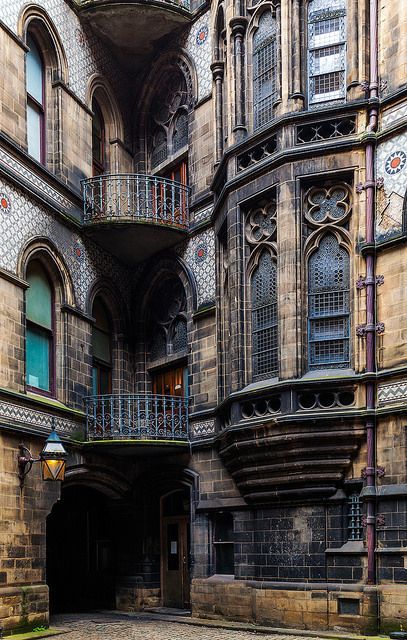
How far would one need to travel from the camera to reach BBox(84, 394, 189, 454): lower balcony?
18.4 meters

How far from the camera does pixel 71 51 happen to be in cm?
1947

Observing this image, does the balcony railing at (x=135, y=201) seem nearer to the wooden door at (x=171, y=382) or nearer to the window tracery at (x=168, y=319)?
the window tracery at (x=168, y=319)

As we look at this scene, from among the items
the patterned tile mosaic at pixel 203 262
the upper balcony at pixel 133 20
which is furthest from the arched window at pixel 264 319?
the upper balcony at pixel 133 20

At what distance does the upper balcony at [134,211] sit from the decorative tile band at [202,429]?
4032mm

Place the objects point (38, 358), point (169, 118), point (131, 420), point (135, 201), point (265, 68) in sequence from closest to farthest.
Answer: point (265, 68)
point (38, 358)
point (131, 420)
point (135, 201)
point (169, 118)

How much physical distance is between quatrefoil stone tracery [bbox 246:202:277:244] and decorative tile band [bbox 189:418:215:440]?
395 cm

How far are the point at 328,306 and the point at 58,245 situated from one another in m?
5.83

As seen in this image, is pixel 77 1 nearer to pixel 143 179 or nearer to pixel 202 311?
pixel 143 179

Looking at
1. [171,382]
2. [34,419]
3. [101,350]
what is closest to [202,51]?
[101,350]

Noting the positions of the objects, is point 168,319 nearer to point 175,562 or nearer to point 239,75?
point 175,562

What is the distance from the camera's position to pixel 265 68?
1717 cm

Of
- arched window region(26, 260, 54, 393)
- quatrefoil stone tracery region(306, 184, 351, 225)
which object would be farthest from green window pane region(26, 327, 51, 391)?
quatrefoil stone tracery region(306, 184, 351, 225)

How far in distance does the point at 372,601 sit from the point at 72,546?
9.95 m

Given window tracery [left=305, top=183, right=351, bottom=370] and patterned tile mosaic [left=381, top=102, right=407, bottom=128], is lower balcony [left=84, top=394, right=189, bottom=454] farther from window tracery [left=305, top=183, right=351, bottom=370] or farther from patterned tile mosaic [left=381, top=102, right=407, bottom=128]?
patterned tile mosaic [left=381, top=102, right=407, bottom=128]
